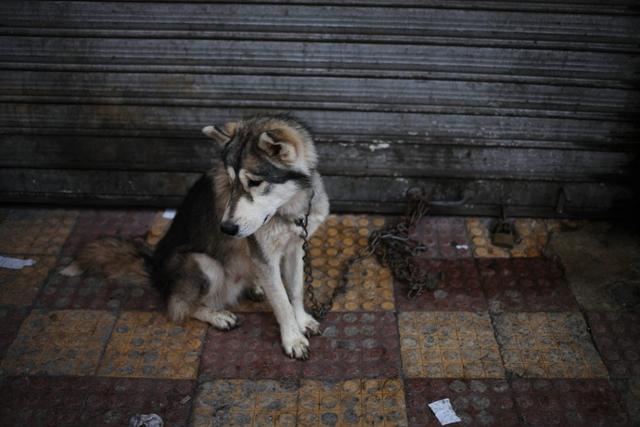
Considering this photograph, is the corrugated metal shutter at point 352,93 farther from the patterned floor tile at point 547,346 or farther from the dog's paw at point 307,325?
the dog's paw at point 307,325

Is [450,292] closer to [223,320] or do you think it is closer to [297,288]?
[297,288]

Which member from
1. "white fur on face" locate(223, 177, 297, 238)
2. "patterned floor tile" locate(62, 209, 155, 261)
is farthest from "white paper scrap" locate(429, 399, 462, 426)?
"patterned floor tile" locate(62, 209, 155, 261)

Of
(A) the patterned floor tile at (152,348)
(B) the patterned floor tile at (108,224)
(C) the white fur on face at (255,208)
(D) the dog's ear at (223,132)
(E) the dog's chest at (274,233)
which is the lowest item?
(A) the patterned floor tile at (152,348)

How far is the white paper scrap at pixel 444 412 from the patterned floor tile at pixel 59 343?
2.56 meters

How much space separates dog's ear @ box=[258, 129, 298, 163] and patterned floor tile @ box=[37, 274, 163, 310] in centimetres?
194

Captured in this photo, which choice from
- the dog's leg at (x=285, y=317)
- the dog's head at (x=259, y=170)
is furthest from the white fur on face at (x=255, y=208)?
the dog's leg at (x=285, y=317)

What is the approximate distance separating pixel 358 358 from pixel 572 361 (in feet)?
5.38

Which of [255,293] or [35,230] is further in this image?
[35,230]

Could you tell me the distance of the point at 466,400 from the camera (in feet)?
13.8

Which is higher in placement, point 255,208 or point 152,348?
point 255,208

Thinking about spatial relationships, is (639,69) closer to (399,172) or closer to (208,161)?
(399,172)

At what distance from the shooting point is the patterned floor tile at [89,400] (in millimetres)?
4109

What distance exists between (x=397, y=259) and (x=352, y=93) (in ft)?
5.24

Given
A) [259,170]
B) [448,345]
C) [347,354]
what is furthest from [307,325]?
[259,170]
